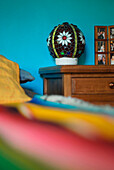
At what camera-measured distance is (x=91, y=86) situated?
4.44ft

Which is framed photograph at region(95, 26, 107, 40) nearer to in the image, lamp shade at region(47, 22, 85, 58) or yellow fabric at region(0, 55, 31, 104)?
lamp shade at region(47, 22, 85, 58)

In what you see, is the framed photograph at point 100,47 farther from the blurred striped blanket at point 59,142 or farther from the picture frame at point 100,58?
the blurred striped blanket at point 59,142

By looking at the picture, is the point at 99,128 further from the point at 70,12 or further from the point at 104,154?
the point at 70,12

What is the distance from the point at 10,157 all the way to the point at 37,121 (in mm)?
98

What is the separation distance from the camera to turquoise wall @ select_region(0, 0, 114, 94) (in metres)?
1.74

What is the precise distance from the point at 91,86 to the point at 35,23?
28.5 inches

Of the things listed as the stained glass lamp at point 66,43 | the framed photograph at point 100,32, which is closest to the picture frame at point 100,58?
the framed photograph at point 100,32

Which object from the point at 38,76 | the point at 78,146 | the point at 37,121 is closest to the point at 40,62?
the point at 38,76

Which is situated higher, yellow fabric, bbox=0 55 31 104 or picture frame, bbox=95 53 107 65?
picture frame, bbox=95 53 107 65

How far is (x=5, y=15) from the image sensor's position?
1.73 meters

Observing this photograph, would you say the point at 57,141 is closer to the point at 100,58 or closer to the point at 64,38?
the point at 64,38

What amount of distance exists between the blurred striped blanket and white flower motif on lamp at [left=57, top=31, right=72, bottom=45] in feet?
3.38

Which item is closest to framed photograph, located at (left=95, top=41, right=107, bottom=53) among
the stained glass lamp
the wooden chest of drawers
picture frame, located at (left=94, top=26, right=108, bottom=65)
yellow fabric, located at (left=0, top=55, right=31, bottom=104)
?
picture frame, located at (left=94, top=26, right=108, bottom=65)

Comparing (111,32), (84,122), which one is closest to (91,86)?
(111,32)
